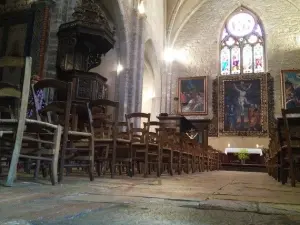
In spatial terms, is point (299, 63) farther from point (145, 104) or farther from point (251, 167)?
point (145, 104)

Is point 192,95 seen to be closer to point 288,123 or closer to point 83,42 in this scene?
point 83,42

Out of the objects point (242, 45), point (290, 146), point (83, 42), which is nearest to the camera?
point (290, 146)

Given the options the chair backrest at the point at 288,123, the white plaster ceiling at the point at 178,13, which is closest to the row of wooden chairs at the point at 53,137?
the chair backrest at the point at 288,123

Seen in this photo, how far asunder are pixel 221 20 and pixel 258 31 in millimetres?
2127

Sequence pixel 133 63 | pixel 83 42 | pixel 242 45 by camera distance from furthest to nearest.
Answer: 1. pixel 242 45
2. pixel 133 63
3. pixel 83 42

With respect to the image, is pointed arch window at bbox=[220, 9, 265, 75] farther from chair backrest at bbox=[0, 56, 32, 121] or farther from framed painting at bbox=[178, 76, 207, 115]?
chair backrest at bbox=[0, 56, 32, 121]

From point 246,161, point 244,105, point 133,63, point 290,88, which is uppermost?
point 290,88

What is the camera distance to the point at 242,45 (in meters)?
17.7

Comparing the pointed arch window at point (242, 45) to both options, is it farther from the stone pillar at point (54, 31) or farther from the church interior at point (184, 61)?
the stone pillar at point (54, 31)

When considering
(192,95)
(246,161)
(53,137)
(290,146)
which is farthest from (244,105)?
(53,137)

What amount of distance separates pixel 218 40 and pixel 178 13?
274cm

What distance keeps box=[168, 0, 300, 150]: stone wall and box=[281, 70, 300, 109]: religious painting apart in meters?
0.30

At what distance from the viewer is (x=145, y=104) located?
18.8m

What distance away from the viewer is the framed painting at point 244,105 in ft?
52.7
